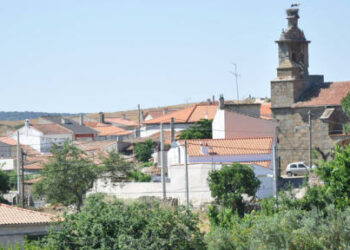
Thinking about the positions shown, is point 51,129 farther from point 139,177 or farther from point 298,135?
point 298,135

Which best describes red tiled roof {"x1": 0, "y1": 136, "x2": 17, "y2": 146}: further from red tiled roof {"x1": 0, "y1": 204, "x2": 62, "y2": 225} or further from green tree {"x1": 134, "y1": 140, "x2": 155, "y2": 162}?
red tiled roof {"x1": 0, "y1": 204, "x2": 62, "y2": 225}

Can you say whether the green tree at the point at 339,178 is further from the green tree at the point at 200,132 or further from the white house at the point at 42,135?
the white house at the point at 42,135

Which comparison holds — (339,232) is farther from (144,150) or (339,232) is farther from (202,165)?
(144,150)

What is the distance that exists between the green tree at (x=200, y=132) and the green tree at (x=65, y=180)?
73.7ft

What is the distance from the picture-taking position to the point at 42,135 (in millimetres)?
85938

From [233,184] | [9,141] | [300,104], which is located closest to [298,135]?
[300,104]

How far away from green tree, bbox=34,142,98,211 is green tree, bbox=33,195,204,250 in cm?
1940

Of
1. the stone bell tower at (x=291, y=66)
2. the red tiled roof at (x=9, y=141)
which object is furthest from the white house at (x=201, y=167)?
the red tiled roof at (x=9, y=141)

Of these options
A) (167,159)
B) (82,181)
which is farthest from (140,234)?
(167,159)

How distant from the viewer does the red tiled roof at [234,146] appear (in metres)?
49.3

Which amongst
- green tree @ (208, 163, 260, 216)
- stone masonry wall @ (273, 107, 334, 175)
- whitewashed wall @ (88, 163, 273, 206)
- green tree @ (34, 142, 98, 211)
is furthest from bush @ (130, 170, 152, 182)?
green tree @ (208, 163, 260, 216)

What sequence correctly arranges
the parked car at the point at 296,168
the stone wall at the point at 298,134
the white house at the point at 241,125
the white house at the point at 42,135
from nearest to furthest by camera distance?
the parked car at the point at 296,168
the stone wall at the point at 298,134
the white house at the point at 241,125
the white house at the point at 42,135

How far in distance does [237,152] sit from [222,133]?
9497 millimetres

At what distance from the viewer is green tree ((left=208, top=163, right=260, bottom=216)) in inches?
1608
